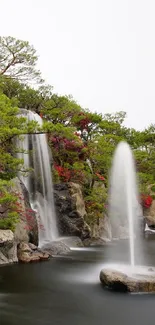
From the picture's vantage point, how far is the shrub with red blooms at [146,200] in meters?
38.2

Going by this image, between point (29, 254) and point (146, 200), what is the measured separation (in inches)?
974

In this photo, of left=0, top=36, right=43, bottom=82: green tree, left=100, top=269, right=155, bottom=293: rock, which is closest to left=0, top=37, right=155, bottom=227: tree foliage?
left=0, top=36, right=43, bottom=82: green tree

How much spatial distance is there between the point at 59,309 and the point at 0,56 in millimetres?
18245

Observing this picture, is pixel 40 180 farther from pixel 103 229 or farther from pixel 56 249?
pixel 103 229

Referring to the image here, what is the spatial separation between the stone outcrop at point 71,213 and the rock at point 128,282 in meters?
12.7

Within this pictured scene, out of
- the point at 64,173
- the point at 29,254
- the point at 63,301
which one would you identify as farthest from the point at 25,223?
the point at 64,173

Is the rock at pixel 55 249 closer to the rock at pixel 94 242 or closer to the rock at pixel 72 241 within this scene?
the rock at pixel 72 241

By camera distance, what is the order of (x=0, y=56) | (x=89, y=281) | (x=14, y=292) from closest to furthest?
(x=14, y=292)
(x=89, y=281)
(x=0, y=56)

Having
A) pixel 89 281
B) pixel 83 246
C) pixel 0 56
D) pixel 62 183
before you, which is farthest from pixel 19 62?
pixel 89 281

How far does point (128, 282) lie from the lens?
11008 mm

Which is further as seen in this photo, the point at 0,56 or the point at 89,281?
the point at 0,56

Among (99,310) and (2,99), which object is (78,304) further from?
(2,99)

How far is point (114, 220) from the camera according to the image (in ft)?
104

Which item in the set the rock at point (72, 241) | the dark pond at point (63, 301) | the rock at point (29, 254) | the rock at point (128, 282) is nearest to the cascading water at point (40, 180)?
the rock at point (72, 241)
